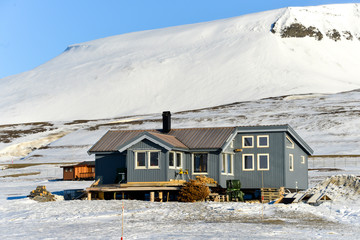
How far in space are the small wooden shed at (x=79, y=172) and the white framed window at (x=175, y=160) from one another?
84.4 feet

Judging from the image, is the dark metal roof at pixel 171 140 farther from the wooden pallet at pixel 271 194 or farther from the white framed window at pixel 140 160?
the wooden pallet at pixel 271 194

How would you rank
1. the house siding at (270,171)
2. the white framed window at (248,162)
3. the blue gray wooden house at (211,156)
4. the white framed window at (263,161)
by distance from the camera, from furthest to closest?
1. the white framed window at (248,162)
2. the white framed window at (263,161)
3. the house siding at (270,171)
4. the blue gray wooden house at (211,156)

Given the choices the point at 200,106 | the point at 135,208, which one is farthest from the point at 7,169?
the point at 200,106

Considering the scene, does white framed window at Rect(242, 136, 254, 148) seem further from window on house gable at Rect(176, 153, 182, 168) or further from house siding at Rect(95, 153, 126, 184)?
house siding at Rect(95, 153, 126, 184)

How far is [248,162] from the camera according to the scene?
45844 millimetres

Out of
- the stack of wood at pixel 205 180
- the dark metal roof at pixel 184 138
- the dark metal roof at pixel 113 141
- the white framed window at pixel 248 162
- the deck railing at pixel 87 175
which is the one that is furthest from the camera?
the deck railing at pixel 87 175

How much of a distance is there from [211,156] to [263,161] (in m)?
4.10

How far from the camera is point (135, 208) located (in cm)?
3519

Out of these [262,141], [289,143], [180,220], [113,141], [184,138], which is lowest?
[180,220]

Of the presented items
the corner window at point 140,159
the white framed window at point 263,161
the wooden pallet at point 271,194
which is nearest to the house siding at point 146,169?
the corner window at point 140,159

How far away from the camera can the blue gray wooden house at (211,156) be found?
42406 mm

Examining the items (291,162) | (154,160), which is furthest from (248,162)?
(154,160)

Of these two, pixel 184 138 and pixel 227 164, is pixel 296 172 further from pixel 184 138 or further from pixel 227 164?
pixel 184 138

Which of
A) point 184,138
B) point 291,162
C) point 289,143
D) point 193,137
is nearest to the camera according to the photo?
point 193,137
